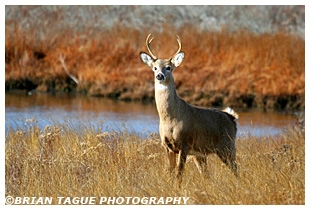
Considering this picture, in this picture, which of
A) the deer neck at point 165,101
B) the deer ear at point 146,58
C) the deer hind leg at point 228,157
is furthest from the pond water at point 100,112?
the deer neck at point 165,101

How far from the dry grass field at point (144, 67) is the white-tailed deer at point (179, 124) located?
11872mm

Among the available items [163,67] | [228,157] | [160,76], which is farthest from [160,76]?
[228,157]

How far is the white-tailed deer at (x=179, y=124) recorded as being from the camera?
9.74m

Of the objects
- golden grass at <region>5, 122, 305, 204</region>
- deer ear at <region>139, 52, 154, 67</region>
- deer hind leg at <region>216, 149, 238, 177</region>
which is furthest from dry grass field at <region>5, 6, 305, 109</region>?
deer ear at <region>139, 52, 154, 67</region>

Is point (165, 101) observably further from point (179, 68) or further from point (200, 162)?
point (179, 68)

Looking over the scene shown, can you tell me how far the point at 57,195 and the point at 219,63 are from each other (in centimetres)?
1524

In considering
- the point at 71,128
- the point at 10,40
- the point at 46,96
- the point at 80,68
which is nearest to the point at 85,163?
the point at 71,128

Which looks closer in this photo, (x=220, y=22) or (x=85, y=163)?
(x=85, y=163)

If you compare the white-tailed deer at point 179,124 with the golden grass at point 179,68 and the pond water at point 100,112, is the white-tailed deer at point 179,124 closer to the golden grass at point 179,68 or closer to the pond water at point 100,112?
the pond water at point 100,112

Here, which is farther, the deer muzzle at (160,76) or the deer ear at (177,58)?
the deer ear at (177,58)

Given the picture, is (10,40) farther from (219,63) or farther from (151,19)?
(219,63)

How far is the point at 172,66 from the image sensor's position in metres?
9.86

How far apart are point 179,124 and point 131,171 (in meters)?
0.85

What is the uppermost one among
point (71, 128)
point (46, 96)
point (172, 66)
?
point (172, 66)
